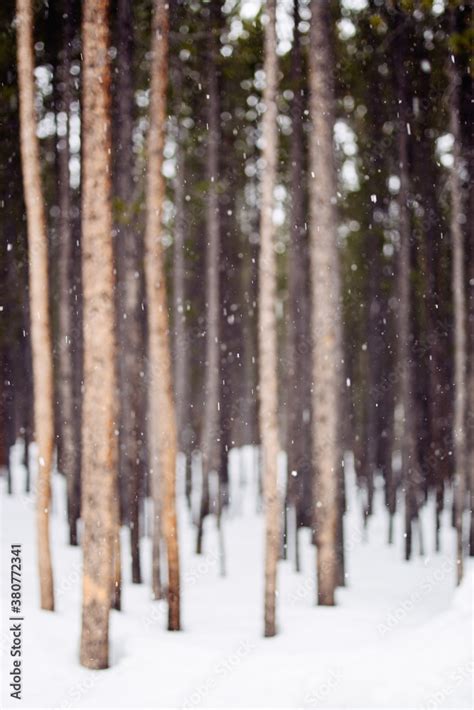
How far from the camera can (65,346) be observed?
1143 centimetres

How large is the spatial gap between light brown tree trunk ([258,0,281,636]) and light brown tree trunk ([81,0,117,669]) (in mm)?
1763

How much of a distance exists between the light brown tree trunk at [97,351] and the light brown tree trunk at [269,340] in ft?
5.78

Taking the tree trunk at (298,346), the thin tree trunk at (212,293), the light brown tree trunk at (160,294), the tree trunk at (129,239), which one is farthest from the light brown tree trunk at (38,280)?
the tree trunk at (298,346)

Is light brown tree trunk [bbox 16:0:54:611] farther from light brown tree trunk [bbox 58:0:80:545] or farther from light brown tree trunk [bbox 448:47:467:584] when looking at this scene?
light brown tree trunk [bbox 448:47:467:584]

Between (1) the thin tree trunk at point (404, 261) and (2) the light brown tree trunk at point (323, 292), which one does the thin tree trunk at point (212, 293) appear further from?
(2) the light brown tree trunk at point (323, 292)

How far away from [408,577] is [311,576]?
188cm

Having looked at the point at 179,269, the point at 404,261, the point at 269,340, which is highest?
the point at 179,269

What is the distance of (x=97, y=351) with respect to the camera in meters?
6.45

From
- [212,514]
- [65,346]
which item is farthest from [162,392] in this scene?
[212,514]

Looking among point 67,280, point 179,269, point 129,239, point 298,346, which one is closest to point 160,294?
point 129,239

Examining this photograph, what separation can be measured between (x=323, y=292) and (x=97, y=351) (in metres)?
3.21

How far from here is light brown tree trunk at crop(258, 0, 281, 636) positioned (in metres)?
7.26

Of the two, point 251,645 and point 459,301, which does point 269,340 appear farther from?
point 459,301

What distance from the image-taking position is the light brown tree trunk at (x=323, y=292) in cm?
823
